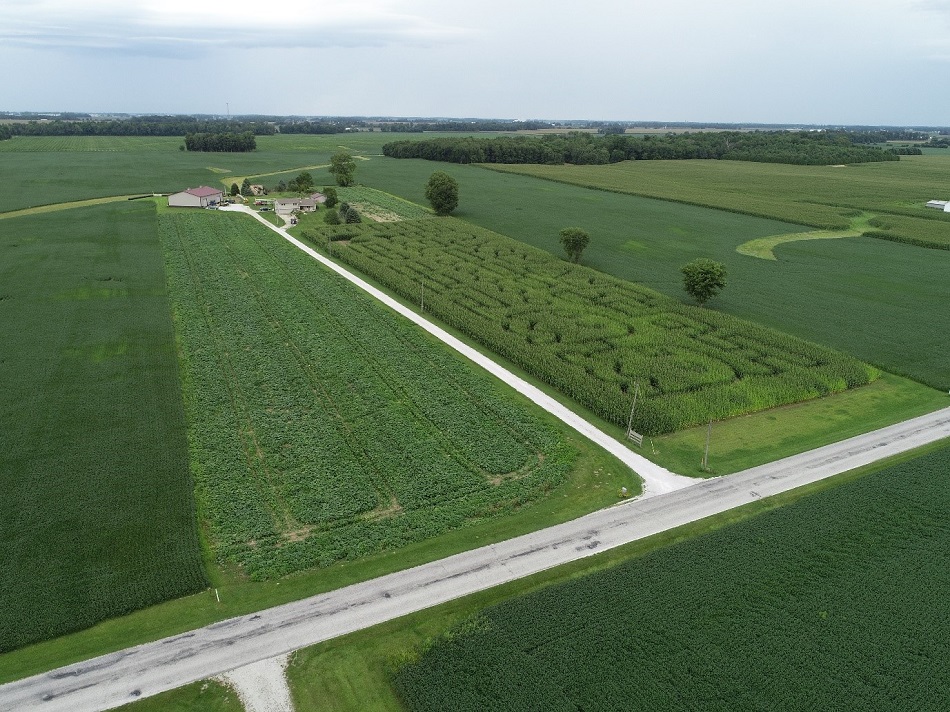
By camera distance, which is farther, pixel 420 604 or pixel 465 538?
pixel 465 538

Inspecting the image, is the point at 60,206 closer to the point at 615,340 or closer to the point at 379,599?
the point at 615,340

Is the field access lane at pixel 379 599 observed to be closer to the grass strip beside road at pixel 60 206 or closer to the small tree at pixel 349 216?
the small tree at pixel 349 216

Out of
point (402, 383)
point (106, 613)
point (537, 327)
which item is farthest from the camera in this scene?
point (537, 327)

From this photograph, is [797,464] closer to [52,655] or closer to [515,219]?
[52,655]

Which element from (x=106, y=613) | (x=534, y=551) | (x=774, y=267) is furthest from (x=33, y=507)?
(x=774, y=267)

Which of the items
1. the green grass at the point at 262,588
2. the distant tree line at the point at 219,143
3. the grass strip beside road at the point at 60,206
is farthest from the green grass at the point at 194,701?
the distant tree line at the point at 219,143

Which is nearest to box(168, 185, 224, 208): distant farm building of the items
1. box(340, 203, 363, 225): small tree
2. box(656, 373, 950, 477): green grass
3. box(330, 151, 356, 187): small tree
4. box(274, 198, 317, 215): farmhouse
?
box(274, 198, 317, 215): farmhouse
